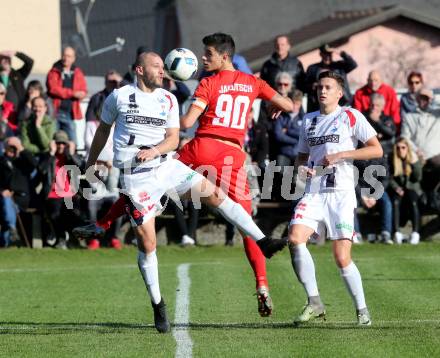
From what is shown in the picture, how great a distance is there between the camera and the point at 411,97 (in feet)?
62.2

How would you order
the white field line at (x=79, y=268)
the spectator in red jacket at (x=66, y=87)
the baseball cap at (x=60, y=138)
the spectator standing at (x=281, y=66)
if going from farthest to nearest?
the spectator in red jacket at (x=66, y=87)
the spectator standing at (x=281, y=66)
the baseball cap at (x=60, y=138)
the white field line at (x=79, y=268)

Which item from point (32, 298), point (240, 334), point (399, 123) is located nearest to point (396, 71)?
point (399, 123)

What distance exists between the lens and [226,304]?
1149 centimetres

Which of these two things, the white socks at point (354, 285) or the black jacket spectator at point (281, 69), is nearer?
the white socks at point (354, 285)

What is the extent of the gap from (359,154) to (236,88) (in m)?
1.39

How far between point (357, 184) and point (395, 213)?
76cm

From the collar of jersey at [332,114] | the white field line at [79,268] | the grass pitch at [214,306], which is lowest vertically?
the white field line at [79,268]

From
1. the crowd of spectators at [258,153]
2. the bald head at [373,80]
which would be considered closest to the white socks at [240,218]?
the crowd of spectators at [258,153]

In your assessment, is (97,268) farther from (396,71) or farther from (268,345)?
(396,71)

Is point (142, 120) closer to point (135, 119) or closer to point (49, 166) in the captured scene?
point (135, 119)

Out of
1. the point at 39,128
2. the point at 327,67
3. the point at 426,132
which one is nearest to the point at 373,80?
the point at 327,67

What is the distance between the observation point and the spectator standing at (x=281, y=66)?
1881 centimetres

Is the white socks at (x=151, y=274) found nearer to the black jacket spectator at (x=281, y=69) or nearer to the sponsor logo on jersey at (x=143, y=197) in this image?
the sponsor logo on jersey at (x=143, y=197)

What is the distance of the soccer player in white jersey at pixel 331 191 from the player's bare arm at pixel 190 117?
991mm
